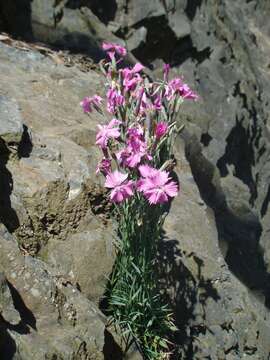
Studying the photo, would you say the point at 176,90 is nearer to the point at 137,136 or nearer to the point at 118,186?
the point at 137,136

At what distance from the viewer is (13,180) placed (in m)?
3.63

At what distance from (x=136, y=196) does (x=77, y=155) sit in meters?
0.64

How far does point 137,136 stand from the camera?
3.27 metres

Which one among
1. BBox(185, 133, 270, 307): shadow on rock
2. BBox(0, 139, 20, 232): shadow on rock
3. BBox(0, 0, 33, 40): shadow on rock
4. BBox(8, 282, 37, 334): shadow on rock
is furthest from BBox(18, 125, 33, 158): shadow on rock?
BBox(0, 0, 33, 40): shadow on rock

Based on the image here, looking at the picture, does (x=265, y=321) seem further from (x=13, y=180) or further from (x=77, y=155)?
(x=13, y=180)

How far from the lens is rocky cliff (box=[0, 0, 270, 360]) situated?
125 inches

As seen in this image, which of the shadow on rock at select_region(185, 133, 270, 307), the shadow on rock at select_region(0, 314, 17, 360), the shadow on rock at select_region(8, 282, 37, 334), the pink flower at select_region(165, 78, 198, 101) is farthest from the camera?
the shadow on rock at select_region(185, 133, 270, 307)

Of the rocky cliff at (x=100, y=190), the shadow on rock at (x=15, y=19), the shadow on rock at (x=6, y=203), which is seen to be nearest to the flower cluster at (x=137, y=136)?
the rocky cliff at (x=100, y=190)

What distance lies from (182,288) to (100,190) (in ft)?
2.78

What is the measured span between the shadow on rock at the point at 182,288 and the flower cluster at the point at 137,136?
751 millimetres

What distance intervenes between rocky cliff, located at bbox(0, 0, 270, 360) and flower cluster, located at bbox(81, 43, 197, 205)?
0.42 metres

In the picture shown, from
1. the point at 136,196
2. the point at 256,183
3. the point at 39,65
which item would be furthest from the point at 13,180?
the point at 256,183

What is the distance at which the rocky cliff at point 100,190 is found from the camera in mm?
3178

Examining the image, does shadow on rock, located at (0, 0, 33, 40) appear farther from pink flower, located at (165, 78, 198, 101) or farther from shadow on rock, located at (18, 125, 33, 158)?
pink flower, located at (165, 78, 198, 101)
